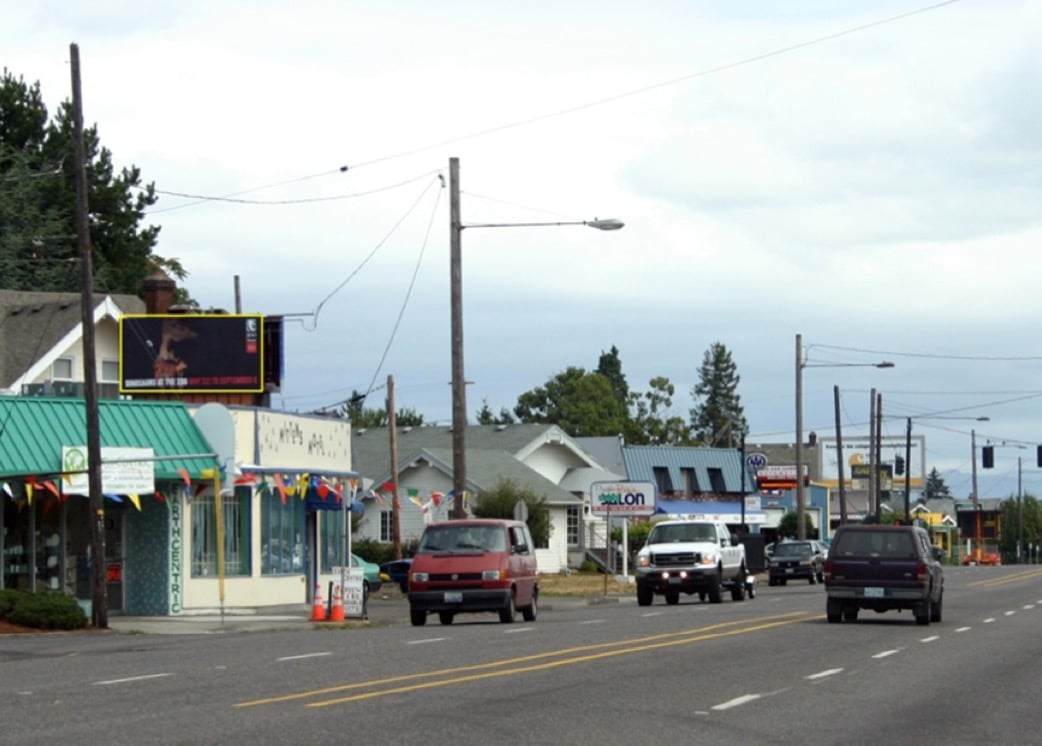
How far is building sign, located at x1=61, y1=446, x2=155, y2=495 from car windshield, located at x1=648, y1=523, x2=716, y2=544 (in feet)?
45.7

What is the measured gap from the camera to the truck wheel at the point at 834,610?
3041 cm

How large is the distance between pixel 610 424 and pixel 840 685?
96.4 m

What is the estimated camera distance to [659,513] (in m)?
81.1

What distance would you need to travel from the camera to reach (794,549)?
64750 mm

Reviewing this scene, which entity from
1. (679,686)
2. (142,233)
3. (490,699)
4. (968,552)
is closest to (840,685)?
(679,686)

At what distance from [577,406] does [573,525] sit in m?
42.4

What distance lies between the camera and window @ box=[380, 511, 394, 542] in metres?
69.9

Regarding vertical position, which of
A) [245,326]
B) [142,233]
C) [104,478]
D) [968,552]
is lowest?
[968,552]

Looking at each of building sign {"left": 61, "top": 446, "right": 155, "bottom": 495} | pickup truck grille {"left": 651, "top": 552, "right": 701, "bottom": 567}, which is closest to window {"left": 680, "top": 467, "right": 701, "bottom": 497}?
pickup truck grille {"left": 651, "top": 552, "right": 701, "bottom": 567}

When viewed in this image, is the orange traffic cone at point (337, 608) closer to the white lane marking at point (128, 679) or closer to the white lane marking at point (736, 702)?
the white lane marking at point (128, 679)

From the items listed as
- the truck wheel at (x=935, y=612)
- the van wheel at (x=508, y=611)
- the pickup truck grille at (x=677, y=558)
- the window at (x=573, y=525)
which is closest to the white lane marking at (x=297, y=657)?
the van wheel at (x=508, y=611)

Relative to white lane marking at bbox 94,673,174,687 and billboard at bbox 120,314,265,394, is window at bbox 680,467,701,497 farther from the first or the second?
white lane marking at bbox 94,673,174,687

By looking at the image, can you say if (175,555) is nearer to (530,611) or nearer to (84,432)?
(84,432)

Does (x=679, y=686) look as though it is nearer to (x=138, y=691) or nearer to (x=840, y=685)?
(x=840, y=685)
